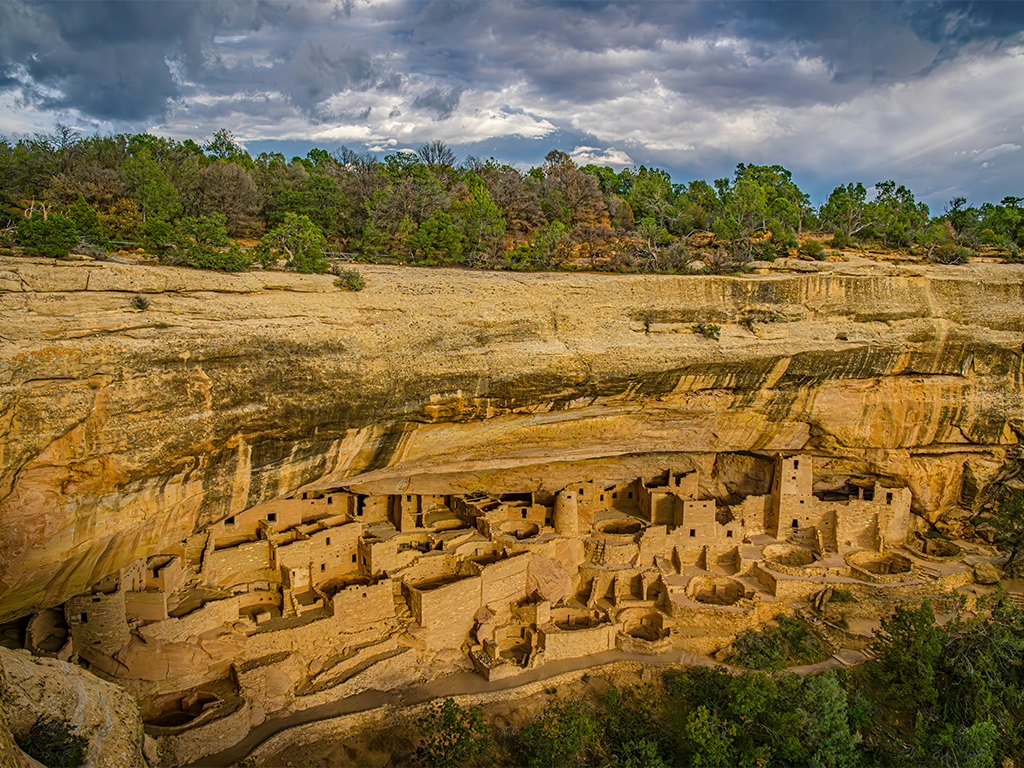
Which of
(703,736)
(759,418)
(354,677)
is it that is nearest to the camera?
(703,736)

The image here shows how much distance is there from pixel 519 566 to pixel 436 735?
4495 mm

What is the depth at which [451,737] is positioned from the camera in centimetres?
1260

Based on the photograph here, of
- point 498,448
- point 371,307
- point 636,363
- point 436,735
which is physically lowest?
point 436,735

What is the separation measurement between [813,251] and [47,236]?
20.7 metres

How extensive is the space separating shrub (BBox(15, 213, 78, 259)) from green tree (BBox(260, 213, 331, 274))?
3444 millimetres

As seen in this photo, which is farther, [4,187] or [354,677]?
[4,187]

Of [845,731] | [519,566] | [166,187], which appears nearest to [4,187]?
[166,187]

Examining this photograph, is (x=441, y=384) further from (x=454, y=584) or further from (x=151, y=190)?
(x=151, y=190)

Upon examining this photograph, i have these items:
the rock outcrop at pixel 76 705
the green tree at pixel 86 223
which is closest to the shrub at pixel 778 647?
the rock outcrop at pixel 76 705

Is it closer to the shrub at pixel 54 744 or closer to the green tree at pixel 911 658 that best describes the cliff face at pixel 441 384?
the shrub at pixel 54 744

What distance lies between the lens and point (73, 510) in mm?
9430

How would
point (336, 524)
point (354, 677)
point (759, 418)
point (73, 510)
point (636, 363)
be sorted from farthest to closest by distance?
point (759, 418) → point (336, 524) → point (636, 363) → point (354, 677) → point (73, 510)

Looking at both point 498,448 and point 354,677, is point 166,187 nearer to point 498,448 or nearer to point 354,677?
point 498,448

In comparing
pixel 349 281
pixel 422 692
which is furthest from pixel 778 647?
pixel 349 281
